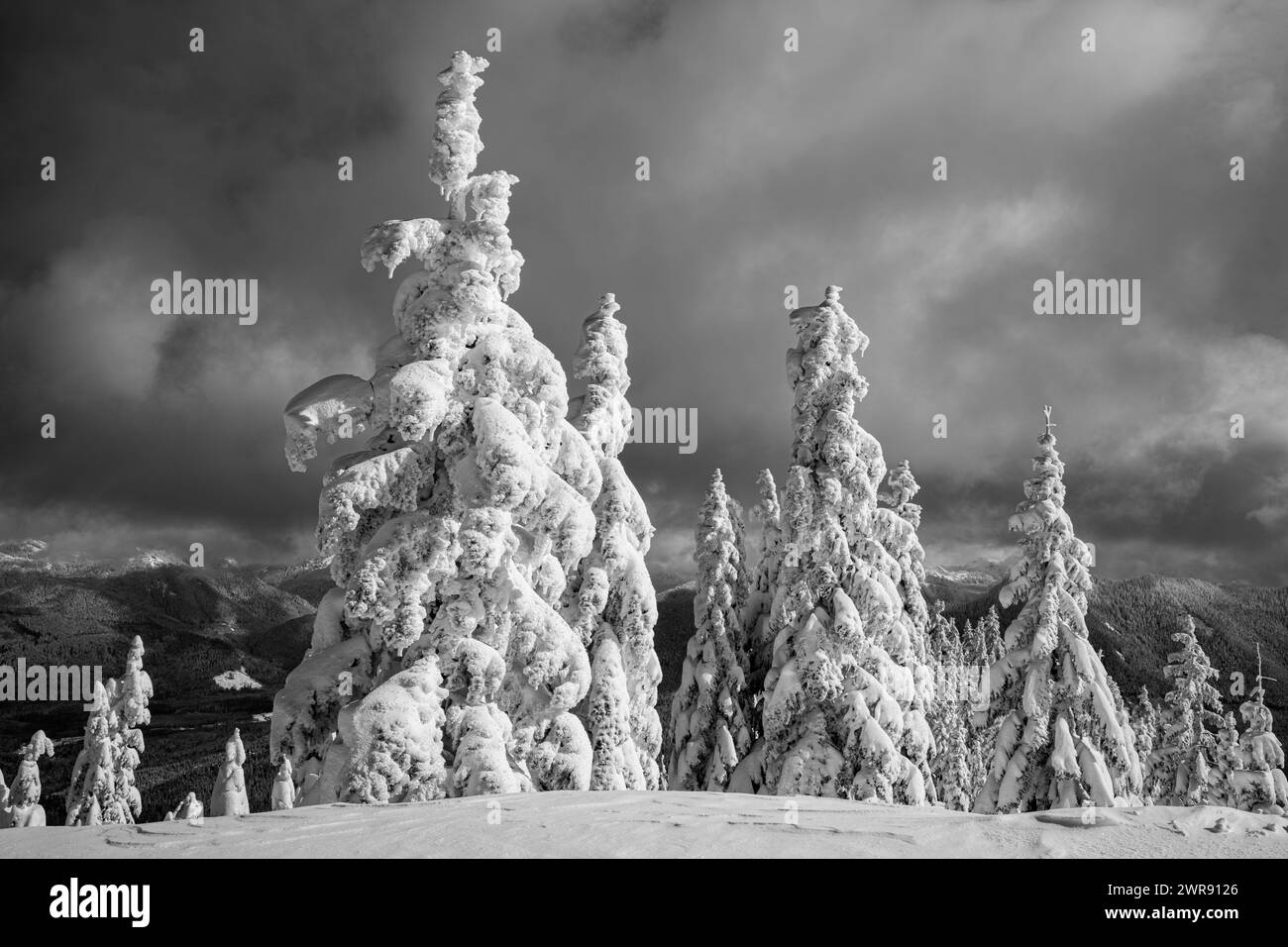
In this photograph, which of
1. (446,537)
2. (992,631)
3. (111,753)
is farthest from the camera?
(992,631)

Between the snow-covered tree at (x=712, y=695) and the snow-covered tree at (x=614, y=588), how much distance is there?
2.34 m

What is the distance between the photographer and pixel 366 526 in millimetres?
14859

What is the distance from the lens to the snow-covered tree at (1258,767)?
107 feet

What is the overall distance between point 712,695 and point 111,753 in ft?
103

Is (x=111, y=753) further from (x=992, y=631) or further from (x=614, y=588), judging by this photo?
(x=992, y=631)

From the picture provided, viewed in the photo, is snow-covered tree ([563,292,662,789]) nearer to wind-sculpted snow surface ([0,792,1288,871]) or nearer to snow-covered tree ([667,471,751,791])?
snow-covered tree ([667,471,751,791])

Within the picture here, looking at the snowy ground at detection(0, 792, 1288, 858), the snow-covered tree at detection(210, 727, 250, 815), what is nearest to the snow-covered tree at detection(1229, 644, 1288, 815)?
the snowy ground at detection(0, 792, 1288, 858)

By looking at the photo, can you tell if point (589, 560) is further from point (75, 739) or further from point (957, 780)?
point (75, 739)

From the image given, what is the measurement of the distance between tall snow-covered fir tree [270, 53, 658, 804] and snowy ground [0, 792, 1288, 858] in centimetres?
503

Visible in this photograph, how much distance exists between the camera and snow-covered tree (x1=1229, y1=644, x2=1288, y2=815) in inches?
1280

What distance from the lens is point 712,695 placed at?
27172 millimetres

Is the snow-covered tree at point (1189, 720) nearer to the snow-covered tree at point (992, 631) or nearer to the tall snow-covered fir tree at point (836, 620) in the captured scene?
the tall snow-covered fir tree at point (836, 620)

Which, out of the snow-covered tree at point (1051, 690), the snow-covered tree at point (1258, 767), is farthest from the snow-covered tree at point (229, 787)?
the snow-covered tree at point (1258, 767)

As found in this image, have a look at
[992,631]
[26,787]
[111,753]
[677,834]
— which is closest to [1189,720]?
[677,834]
